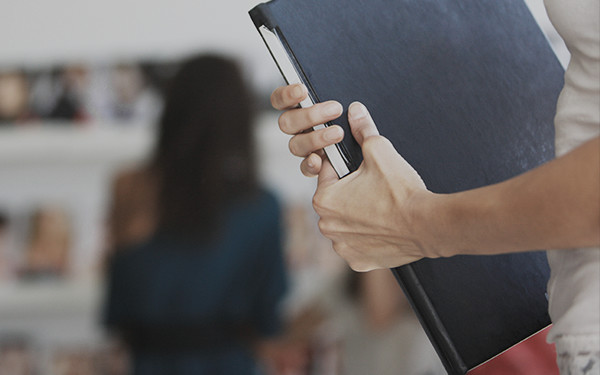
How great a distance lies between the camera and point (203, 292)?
1.40 m

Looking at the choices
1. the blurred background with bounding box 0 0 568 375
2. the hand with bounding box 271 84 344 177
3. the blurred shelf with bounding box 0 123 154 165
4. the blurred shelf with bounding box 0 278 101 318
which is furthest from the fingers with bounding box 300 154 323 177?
the blurred shelf with bounding box 0 278 101 318

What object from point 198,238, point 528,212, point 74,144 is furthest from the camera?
point 74,144

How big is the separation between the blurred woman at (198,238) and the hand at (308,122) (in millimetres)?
850

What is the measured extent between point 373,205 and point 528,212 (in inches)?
5.0

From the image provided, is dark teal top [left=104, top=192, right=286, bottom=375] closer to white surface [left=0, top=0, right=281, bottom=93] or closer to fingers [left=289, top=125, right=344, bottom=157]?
white surface [left=0, top=0, right=281, bottom=93]

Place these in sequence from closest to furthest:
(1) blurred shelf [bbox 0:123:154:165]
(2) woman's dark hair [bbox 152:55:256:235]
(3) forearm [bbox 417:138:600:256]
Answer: (3) forearm [bbox 417:138:600:256] → (2) woman's dark hair [bbox 152:55:256:235] → (1) blurred shelf [bbox 0:123:154:165]

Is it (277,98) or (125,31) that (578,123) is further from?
(125,31)

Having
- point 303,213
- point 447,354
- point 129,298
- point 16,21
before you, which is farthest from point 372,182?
point 16,21

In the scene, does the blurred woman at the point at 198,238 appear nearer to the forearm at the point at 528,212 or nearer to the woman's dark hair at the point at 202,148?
the woman's dark hair at the point at 202,148

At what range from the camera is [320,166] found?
549mm

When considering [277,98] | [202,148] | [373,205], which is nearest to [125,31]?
[202,148]

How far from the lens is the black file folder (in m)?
0.52

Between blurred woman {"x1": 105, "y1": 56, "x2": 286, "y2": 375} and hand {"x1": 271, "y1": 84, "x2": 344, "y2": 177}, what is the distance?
2.79ft

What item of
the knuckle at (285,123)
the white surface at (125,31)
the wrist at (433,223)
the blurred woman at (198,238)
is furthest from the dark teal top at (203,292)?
the wrist at (433,223)
